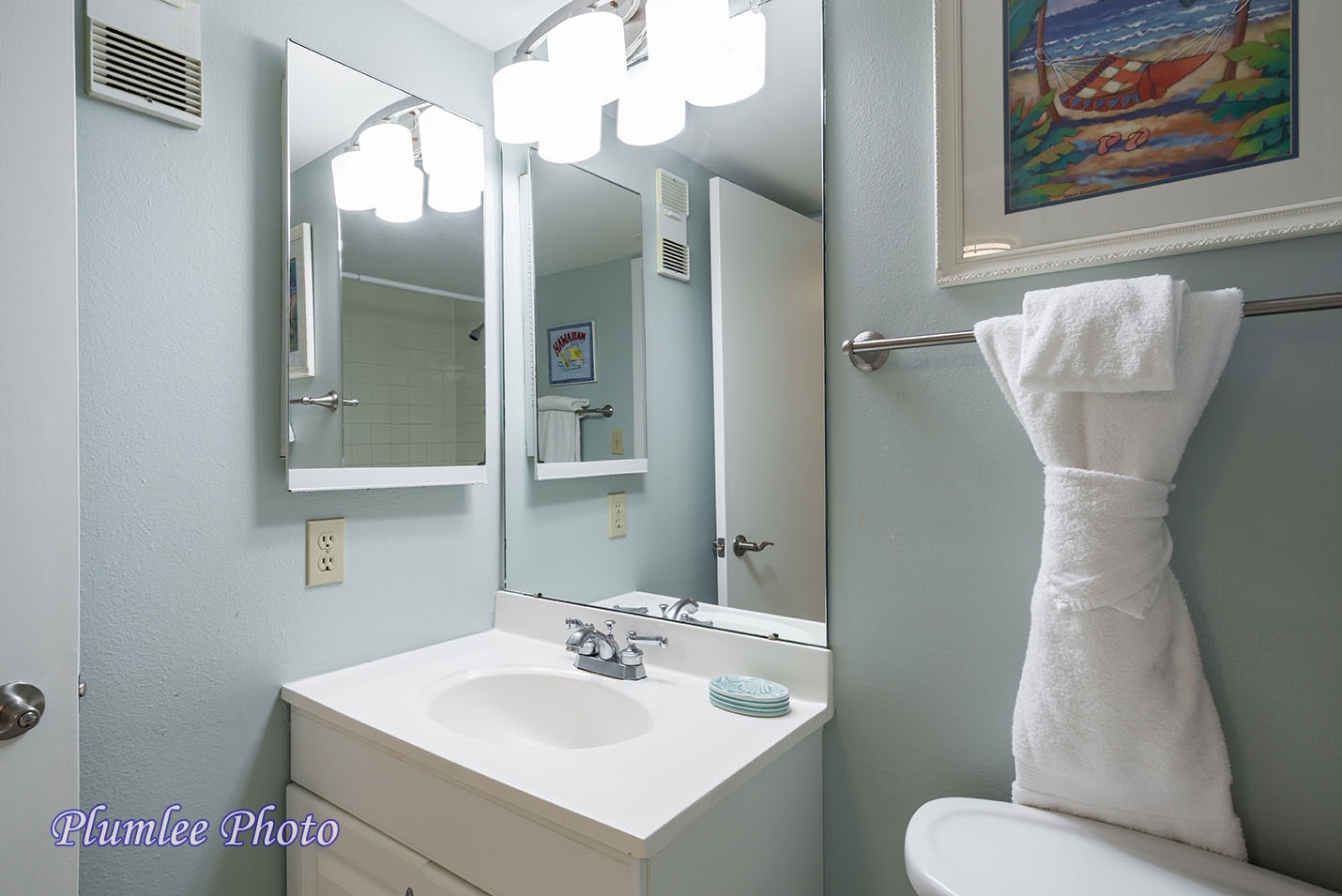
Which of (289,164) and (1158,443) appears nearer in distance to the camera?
(1158,443)

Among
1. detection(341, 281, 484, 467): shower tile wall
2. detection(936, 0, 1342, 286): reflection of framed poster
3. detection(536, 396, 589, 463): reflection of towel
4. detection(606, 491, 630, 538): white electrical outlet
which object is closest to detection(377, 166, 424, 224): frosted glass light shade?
detection(341, 281, 484, 467): shower tile wall

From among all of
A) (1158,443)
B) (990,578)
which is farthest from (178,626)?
(1158,443)

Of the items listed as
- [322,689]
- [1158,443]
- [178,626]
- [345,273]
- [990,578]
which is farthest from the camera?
[345,273]

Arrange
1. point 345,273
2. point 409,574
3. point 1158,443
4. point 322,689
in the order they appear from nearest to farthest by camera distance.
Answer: point 1158,443 → point 322,689 → point 345,273 → point 409,574

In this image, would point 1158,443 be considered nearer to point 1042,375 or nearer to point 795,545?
point 1042,375

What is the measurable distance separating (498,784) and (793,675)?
52cm

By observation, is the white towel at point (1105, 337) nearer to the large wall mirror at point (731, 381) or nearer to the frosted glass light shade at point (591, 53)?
the large wall mirror at point (731, 381)

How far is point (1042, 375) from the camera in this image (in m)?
0.83

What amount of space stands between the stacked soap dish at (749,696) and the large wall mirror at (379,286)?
2.41 feet

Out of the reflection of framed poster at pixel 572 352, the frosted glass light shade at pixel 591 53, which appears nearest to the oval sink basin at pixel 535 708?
the reflection of framed poster at pixel 572 352

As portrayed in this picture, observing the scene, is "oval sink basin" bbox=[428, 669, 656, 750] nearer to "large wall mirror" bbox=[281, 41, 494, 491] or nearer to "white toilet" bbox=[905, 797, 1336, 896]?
"large wall mirror" bbox=[281, 41, 494, 491]

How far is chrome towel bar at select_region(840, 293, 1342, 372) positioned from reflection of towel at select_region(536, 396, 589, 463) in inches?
26.7

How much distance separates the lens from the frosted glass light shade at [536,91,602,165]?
4.66ft

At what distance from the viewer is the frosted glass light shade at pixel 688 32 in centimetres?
120
